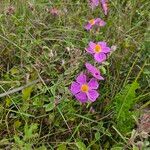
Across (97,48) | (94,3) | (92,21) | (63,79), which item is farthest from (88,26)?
(63,79)

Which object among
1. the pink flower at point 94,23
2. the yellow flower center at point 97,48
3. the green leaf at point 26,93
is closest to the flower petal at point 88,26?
the pink flower at point 94,23

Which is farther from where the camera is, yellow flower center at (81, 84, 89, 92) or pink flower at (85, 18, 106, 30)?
→ pink flower at (85, 18, 106, 30)

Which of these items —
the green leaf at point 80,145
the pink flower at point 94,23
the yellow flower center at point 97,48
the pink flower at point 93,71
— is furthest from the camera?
the pink flower at point 94,23

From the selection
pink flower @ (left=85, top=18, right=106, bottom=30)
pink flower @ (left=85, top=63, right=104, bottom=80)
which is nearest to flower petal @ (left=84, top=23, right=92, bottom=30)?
pink flower @ (left=85, top=18, right=106, bottom=30)

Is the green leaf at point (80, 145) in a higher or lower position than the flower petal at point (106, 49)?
lower

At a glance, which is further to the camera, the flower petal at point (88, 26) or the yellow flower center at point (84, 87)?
the flower petal at point (88, 26)

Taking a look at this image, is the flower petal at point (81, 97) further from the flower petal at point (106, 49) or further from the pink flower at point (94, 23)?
the pink flower at point (94, 23)

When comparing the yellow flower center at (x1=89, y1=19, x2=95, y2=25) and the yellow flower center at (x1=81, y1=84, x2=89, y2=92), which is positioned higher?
the yellow flower center at (x1=89, y1=19, x2=95, y2=25)

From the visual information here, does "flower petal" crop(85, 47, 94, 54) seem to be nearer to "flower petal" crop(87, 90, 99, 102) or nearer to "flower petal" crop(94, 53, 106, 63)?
"flower petal" crop(94, 53, 106, 63)
